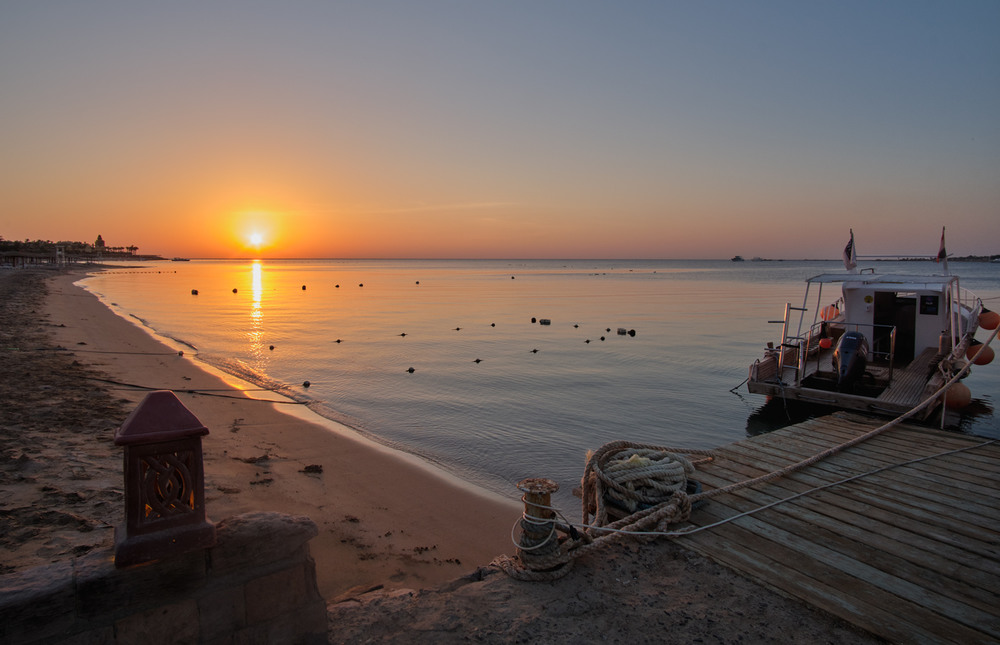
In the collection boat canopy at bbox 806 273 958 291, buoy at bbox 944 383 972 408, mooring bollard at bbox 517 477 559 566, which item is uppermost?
boat canopy at bbox 806 273 958 291

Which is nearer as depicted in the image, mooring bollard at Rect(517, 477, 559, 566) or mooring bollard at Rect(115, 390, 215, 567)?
mooring bollard at Rect(115, 390, 215, 567)

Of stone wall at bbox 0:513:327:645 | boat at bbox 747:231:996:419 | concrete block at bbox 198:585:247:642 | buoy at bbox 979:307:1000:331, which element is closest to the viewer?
stone wall at bbox 0:513:327:645

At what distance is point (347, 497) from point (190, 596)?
485 centimetres

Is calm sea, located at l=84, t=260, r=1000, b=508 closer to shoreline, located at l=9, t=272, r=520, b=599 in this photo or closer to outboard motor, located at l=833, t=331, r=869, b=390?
shoreline, located at l=9, t=272, r=520, b=599

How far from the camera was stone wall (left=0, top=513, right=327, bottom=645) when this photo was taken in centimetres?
267

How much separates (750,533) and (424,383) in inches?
483

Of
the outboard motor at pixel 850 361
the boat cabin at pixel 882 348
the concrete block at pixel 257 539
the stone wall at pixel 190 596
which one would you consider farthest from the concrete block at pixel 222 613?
the outboard motor at pixel 850 361

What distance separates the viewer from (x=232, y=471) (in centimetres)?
820

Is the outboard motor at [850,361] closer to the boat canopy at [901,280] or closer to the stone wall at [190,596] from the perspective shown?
the boat canopy at [901,280]

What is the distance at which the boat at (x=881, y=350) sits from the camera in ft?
40.4

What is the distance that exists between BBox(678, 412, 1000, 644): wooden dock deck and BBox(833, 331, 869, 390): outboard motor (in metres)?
5.11

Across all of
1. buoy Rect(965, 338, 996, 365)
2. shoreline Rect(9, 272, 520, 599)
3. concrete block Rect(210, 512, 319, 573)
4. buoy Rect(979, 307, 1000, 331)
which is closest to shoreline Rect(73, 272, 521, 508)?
shoreline Rect(9, 272, 520, 599)

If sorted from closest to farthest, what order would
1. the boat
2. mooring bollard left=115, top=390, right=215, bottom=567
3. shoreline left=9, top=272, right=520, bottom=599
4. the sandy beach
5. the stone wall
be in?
the stone wall < mooring bollard left=115, top=390, right=215, bottom=567 < the sandy beach < shoreline left=9, top=272, right=520, bottom=599 < the boat

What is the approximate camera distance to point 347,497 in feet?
25.5
